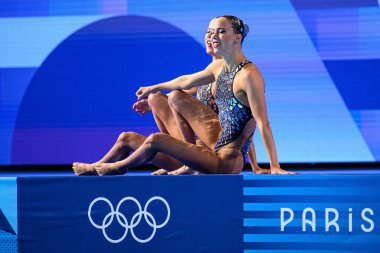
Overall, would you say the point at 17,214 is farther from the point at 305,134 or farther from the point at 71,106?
the point at 305,134

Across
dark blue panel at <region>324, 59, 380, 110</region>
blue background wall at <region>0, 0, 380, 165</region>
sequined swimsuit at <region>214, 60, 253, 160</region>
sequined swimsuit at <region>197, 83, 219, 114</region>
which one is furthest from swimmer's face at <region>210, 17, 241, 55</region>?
dark blue panel at <region>324, 59, 380, 110</region>

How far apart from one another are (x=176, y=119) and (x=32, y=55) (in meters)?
2.66

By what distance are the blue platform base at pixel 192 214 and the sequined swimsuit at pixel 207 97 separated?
97cm

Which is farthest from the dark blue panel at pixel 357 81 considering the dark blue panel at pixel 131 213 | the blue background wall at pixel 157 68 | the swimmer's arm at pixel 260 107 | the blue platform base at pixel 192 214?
the dark blue panel at pixel 131 213

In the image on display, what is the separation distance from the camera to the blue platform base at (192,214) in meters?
3.90

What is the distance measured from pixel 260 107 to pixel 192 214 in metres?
0.77

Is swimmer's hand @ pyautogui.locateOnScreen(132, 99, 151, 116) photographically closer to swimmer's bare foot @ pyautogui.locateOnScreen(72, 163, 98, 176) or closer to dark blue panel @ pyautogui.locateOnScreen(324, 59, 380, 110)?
swimmer's bare foot @ pyautogui.locateOnScreen(72, 163, 98, 176)

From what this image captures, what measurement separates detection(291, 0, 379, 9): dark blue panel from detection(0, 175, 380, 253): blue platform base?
282 centimetres

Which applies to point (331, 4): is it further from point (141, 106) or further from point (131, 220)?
point (131, 220)

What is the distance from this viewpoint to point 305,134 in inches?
252

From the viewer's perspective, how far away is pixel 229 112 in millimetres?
4426

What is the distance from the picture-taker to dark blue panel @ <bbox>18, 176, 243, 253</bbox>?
13.2ft

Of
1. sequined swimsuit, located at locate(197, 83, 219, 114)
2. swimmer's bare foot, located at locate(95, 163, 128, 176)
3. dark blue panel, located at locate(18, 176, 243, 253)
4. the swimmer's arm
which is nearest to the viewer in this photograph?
dark blue panel, located at locate(18, 176, 243, 253)

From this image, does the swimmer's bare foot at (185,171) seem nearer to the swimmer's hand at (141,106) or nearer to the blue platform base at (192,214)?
the blue platform base at (192,214)
